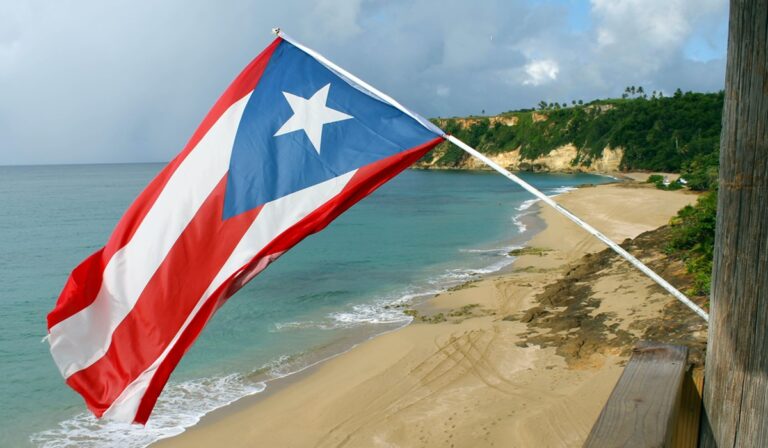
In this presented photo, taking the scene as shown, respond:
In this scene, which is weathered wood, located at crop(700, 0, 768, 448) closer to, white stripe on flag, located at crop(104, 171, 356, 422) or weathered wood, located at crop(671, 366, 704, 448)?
weathered wood, located at crop(671, 366, 704, 448)

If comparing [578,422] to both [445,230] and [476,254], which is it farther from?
[445,230]

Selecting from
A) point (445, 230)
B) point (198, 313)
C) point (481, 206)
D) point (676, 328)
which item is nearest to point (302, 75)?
point (198, 313)

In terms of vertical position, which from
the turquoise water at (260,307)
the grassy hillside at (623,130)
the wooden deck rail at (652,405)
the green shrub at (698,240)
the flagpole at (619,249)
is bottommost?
the turquoise water at (260,307)

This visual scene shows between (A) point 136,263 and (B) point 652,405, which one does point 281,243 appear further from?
(B) point 652,405

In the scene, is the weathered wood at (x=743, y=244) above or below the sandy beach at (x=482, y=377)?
above

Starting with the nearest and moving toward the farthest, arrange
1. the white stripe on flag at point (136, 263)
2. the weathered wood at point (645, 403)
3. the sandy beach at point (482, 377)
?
the weathered wood at point (645, 403)
the white stripe on flag at point (136, 263)
the sandy beach at point (482, 377)

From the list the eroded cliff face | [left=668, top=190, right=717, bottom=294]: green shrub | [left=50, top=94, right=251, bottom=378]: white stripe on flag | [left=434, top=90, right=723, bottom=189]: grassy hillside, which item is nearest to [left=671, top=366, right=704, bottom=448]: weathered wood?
[left=50, top=94, right=251, bottom=378]: white stripe on flag

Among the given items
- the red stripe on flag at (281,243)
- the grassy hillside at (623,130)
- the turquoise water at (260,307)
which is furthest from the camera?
the grassy hillside at (623,130)

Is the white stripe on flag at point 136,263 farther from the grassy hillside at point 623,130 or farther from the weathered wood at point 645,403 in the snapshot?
the grassy hillside at point 623,130

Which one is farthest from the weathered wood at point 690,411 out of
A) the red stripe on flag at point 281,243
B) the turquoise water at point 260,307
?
the turquoise water at point 260,307
